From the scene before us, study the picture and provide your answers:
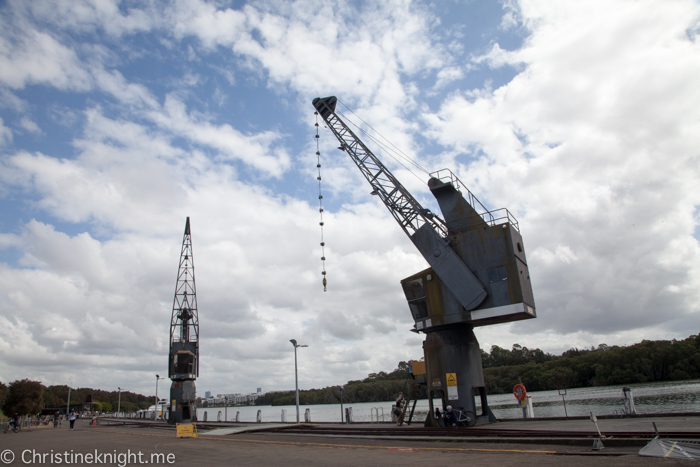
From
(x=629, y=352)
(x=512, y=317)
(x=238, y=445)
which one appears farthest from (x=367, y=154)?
(x=629, y=352)

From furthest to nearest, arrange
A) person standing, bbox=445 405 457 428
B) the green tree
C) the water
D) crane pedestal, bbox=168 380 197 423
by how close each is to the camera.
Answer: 1. crane pedestal, bbox=168 380 197 423
2. the green tree
3. the water
4. person standing, bbox=445 405 457 428

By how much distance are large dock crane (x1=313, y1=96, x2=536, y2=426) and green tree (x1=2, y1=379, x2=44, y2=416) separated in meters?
41.1

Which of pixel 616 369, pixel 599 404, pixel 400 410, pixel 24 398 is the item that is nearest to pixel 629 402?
pixel 400 410

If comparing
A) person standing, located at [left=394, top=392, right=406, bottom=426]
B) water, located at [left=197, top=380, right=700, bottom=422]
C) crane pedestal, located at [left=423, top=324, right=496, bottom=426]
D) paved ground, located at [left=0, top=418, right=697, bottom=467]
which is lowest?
water, located at [left=197, top=380, right=700, bottom=422]

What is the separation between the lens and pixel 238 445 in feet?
62.2

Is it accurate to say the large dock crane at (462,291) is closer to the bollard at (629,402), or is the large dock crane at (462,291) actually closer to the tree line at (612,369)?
the bollard at (629,402)

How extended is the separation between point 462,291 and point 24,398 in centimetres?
4504

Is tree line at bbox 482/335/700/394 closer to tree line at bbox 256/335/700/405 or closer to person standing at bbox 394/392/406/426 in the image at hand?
tree line at bbox 256/335/700/405

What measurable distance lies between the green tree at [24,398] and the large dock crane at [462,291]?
41119 millimetres

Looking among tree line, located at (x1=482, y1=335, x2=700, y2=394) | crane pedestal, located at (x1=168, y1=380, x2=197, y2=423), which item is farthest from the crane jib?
tree line, located at (x1=482, y1=335, x2=700, y2=394)

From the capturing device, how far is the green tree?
143 feet

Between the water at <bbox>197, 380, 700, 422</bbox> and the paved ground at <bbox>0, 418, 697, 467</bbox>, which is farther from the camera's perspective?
the water at <bbox>197, 380, 700, 422</bbox>

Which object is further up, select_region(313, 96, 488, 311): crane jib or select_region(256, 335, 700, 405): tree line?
select_region(313, 96, 488, 311): crane jib

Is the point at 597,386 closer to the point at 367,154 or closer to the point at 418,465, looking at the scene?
the point at 367,154
